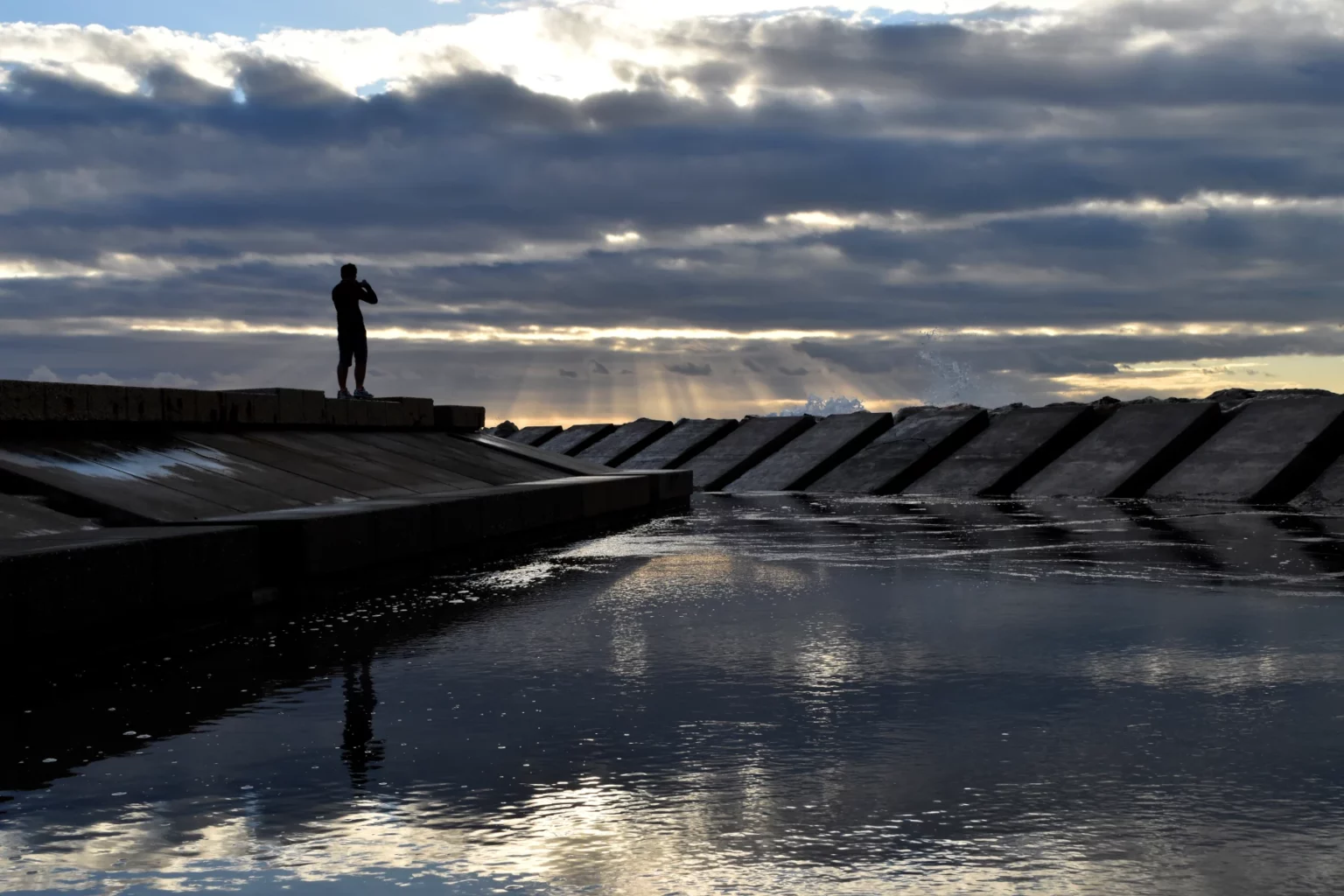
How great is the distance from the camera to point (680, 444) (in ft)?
98.7

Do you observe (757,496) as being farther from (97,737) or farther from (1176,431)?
(97,737)

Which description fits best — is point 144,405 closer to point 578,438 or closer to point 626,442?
point 626,442

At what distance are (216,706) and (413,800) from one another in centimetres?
173

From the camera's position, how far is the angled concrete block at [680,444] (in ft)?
95.9

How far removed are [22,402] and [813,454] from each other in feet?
56.1

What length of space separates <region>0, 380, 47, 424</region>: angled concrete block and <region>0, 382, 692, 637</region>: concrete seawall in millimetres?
11

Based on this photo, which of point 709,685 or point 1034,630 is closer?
point 709,685

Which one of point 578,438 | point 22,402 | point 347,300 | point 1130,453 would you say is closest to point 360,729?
point 22,402

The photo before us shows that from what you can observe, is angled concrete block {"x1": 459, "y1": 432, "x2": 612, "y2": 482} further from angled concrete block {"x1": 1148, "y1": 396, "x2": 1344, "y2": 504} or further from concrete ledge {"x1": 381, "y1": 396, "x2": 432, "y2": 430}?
angled concrete block {"x1": 1148, "y1": 396, "x2": 1344, "y2": 504}

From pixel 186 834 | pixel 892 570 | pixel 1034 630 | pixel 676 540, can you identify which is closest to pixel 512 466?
pixel 676 540

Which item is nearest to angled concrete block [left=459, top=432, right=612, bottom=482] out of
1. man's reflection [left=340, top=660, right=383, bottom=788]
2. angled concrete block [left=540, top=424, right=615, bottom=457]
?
angled concrete block [left=540, top=424, right=615, bottom=457]

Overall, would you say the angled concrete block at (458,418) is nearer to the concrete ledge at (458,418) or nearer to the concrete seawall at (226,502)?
the concrete ledge at (458,418)

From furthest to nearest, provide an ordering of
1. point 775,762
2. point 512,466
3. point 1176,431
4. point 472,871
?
1. point 1176,431
2. point 512,466
3. point 775,762
4. point 472,871

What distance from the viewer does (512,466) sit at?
1848 cm
